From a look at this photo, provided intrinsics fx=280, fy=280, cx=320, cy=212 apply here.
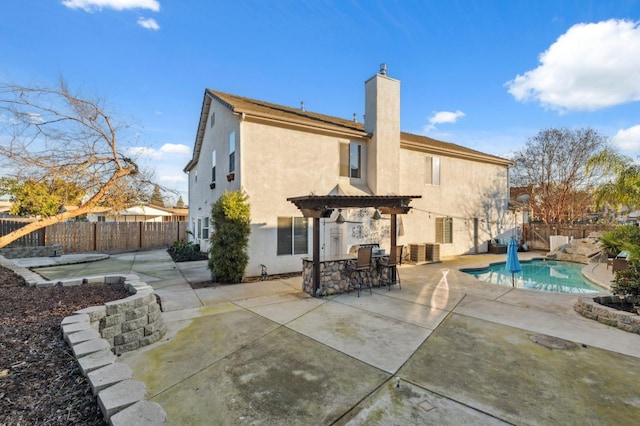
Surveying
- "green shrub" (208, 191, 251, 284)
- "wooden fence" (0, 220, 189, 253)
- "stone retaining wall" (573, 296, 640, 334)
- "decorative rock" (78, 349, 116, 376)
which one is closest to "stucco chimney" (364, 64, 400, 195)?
"green shrub" (208, 191, 251, 284)

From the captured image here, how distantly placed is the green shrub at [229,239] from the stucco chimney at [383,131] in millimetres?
6172

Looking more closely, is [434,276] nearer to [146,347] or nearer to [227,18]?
[146,347]

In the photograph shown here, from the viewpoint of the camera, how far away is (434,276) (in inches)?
410

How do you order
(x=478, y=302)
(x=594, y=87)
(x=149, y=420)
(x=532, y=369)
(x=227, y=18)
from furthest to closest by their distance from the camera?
(x=594, y=87) < (x=227, y=18) < (x=478, y=302) < (x=532, y=369) < (x=149, y=420)

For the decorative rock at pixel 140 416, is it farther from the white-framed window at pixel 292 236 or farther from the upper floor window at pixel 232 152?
the upper floor window at pixel 232 152

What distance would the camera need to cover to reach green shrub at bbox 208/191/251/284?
9.08 metres

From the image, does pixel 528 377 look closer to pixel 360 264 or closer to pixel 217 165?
pixel 360 264

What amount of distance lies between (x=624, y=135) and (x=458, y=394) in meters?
26.0

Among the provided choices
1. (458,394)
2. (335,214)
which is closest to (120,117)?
(335,214)

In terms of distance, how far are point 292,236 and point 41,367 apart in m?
7.94

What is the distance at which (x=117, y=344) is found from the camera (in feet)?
14.5

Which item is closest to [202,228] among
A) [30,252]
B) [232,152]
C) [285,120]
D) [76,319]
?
[232,152]

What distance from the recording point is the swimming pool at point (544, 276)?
9.71m

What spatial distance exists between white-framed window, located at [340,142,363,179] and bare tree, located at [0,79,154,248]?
7.64m
